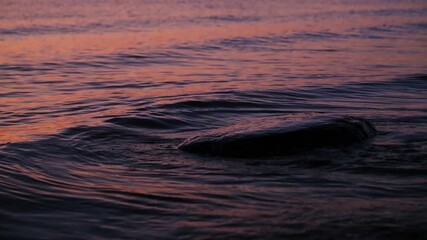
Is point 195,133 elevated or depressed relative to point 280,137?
elevated

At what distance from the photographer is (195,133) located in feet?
24.1

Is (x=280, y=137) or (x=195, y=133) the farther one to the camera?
(x=195, y=133)

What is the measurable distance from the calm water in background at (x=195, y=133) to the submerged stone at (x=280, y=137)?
0.55ft

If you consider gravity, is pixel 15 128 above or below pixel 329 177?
above

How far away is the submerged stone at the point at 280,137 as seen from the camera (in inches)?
234

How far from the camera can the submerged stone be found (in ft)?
19.5

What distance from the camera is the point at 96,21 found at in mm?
28484

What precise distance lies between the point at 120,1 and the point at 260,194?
4456 centimetres

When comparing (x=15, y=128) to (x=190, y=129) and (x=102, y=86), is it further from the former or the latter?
(x=102, y=86)

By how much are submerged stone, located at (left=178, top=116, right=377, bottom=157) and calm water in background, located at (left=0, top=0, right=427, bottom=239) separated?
0.17 m

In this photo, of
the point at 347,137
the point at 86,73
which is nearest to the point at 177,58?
the point at 86,73

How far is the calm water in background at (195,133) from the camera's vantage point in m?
4.13

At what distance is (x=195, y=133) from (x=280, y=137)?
1598 mm

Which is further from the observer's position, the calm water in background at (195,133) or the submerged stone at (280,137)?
the submerged stone at (280,137)
